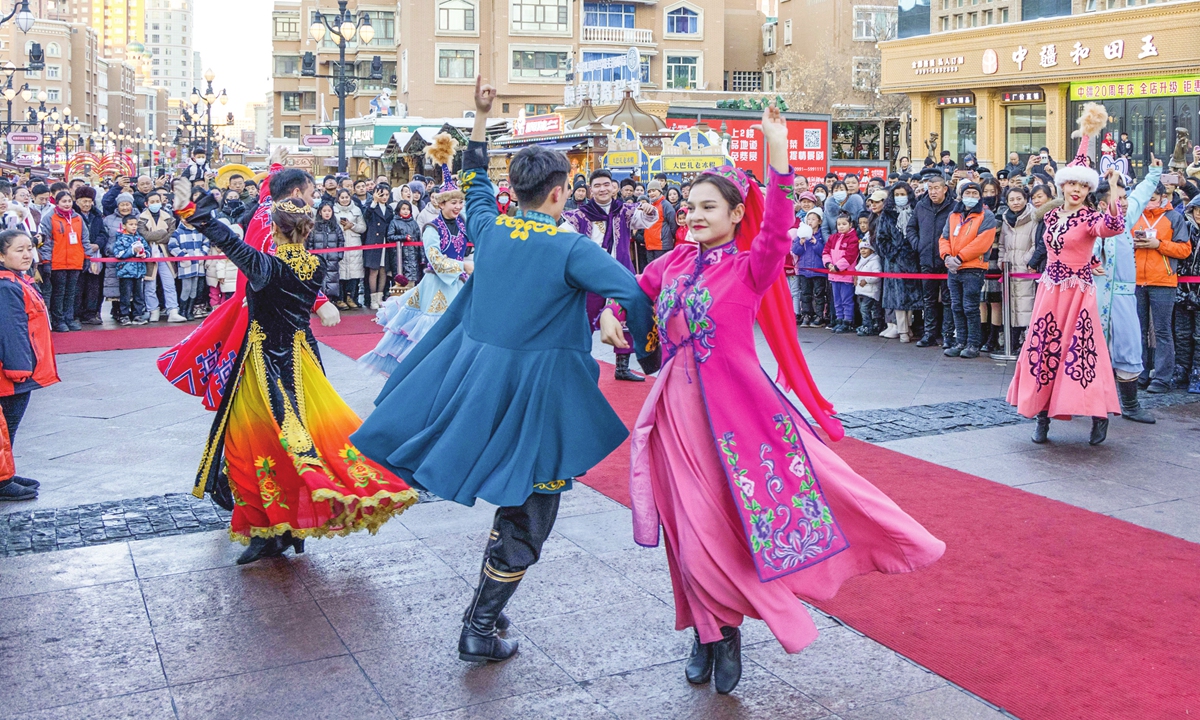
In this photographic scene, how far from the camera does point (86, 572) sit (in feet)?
16.9

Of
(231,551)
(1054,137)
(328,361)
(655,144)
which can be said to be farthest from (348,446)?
(1054,137)

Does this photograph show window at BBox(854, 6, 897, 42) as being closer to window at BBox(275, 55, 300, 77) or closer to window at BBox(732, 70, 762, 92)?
window at BBox(732, 70, 762, 92)

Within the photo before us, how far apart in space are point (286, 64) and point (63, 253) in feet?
261

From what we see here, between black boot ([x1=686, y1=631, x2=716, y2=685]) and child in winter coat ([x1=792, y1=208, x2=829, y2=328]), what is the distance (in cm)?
1042

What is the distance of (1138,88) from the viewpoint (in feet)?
86.0

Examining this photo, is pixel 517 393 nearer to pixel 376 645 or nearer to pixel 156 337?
pixel 376 645

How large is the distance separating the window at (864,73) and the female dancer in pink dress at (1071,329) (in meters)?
43.7

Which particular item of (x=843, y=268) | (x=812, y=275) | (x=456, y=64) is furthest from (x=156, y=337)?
(x=456, y=64)

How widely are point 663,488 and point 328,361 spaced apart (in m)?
8.04

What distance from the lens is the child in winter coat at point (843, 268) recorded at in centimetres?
1370

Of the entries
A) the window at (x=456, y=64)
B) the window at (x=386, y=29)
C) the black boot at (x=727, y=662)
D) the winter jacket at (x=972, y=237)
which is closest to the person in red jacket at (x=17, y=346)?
the black boot at (x=727, y=662)

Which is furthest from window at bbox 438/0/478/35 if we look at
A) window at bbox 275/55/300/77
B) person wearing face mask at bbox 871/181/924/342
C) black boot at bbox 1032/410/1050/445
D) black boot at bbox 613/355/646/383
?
black boot at bbox 1032/410/1050/445

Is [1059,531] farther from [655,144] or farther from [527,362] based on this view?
[655,144]

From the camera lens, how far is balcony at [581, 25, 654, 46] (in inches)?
2254
